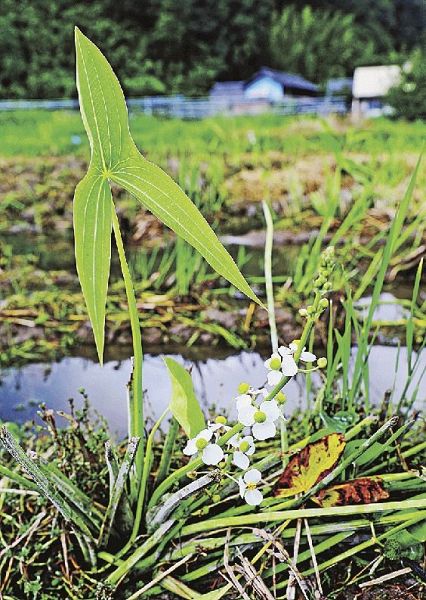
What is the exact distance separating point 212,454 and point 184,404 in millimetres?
99

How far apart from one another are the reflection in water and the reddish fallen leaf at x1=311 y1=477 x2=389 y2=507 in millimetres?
427

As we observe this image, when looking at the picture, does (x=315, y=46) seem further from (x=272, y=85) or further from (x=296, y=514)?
(x=296, y=514)

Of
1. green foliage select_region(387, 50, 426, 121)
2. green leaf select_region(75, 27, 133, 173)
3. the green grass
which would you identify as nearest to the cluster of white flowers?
green leaf select_region(75, 27, 133, 173)

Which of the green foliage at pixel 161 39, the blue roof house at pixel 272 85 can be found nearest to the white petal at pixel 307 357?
the green foliage at pixel 161 39

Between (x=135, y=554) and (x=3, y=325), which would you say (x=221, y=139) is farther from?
(x=135, y=554)

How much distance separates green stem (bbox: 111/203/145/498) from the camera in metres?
0.62

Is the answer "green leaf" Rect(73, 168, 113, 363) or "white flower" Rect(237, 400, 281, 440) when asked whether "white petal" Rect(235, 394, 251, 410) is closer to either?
"white flower" Rect(237, 400, 281, 440)

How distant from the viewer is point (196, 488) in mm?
624

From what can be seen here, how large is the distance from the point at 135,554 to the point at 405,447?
0.42 meters

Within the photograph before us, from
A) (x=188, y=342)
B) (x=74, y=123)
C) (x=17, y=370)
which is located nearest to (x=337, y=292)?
(x=188, y=342)

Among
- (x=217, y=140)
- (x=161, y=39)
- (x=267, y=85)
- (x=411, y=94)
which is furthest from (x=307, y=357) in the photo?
(x=267, y=85)

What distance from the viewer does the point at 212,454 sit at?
0.59 m

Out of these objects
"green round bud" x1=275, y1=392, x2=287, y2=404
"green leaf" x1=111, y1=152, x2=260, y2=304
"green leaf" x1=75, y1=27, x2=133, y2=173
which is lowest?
"green round bud" x1=275, y1=392, x2=287, y2=404

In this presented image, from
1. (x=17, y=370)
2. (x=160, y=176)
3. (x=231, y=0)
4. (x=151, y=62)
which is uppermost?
(x=231, y=0)
